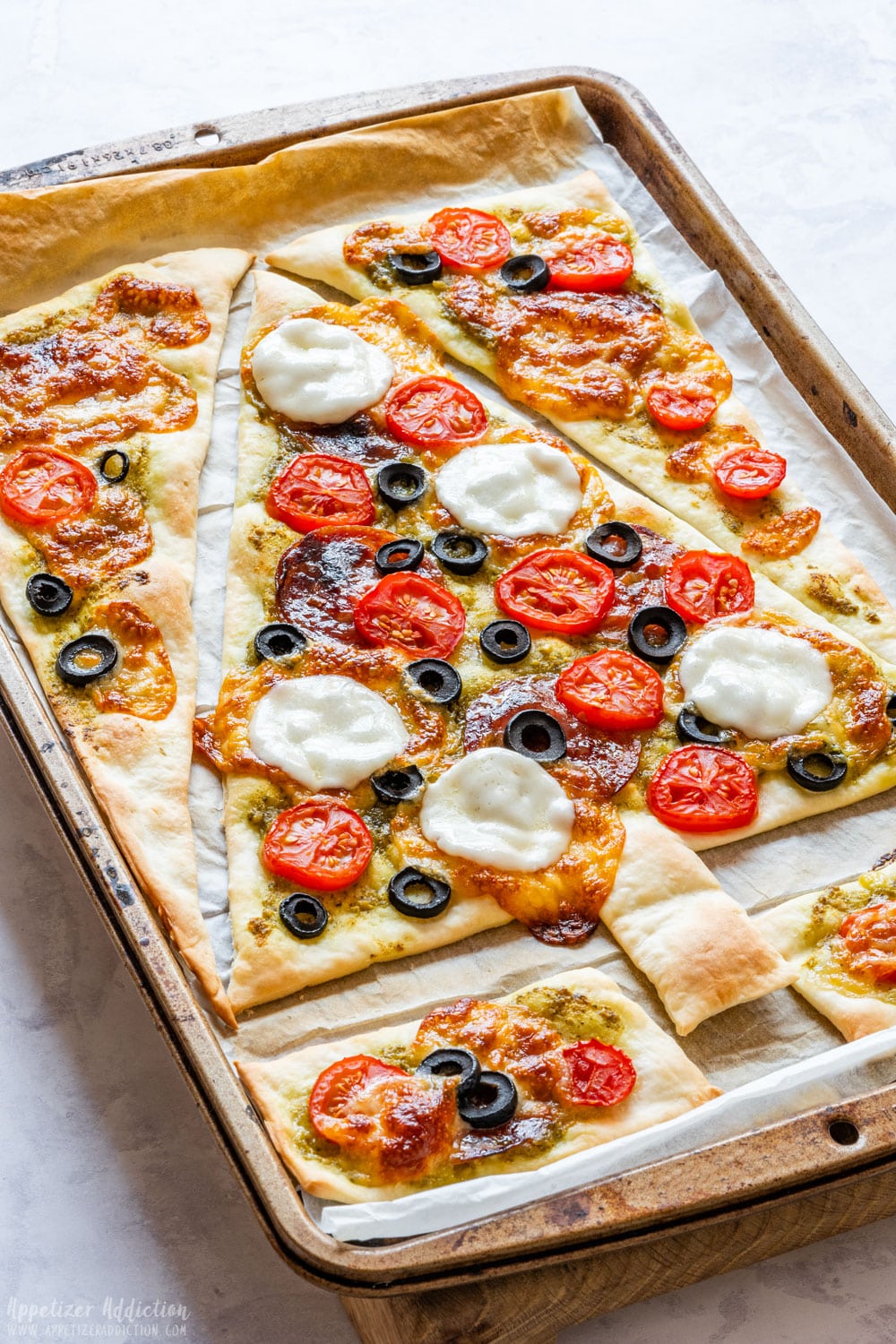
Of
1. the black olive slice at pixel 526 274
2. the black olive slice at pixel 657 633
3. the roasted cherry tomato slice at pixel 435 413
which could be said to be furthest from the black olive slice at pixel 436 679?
the black olive slice at pixel 526 274

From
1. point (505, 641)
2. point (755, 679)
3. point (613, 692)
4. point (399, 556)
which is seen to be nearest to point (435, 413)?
point (399, 556)

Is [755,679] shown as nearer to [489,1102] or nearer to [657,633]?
[657,633]

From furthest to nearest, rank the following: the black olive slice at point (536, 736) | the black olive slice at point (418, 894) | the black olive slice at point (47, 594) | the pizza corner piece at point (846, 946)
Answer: the black olive slice at point (47, 594) → the black olive slice at point (536, 736) → the black olive slice at point (418, 894) → the pizza corner piece at point (846, 946)

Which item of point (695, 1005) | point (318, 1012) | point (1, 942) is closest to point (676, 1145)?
point (695, 1005)

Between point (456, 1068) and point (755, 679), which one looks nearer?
point (456, 1068)

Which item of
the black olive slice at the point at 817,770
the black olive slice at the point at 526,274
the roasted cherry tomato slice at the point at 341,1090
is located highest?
the black olive slice at the point at 526,274

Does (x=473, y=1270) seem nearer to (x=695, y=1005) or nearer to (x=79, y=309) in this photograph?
(x=695, y=1005)

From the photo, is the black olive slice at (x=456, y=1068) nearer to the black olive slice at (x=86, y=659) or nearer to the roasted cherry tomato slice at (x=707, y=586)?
the black olive slice at (x=86, y=659)

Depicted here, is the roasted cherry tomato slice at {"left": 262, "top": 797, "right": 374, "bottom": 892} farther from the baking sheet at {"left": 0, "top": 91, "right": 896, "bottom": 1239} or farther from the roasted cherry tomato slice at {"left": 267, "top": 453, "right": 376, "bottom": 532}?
the roasted cherry tomato slice at {"left": 267, "top": 453, "right": 376, "bottom": 532}
